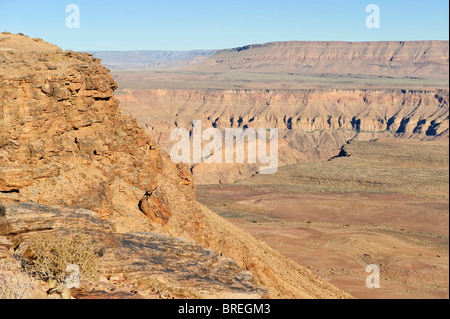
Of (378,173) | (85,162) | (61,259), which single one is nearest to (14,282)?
(61,259)

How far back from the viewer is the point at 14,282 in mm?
9758

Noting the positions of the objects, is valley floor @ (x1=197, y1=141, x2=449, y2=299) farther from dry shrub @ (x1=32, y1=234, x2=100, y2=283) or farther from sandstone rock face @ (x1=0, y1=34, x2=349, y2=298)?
dry shrub @ (x1=32, y1=234, x2=100, y2=283)

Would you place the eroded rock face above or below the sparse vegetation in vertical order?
above

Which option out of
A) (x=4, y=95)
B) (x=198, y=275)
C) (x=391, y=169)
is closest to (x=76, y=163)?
(x=4, y=95)

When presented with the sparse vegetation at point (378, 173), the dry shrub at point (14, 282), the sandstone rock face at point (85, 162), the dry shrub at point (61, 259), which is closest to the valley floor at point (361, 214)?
the sparse vegetation at point (378, 173)

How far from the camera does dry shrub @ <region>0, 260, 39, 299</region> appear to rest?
9.17m

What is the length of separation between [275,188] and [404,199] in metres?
22.2

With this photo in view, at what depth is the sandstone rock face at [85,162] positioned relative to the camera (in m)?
17.0

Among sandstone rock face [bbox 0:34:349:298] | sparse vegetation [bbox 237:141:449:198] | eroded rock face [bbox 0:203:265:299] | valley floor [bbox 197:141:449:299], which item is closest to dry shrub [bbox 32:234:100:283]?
eroded rock face [bbox 0:203:265:299]

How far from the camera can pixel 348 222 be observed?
65500 millimetres

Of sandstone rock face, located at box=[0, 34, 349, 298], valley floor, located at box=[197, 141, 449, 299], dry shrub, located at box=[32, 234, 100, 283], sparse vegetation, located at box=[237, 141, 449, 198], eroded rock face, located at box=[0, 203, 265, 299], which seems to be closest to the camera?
dry shrub, located at box=[32, 234, 100, 283]

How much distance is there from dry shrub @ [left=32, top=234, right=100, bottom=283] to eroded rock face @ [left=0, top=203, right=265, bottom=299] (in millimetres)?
614
